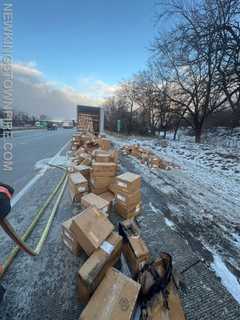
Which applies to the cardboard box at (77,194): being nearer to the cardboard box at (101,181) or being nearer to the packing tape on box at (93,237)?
the cardboard box at (101,181)

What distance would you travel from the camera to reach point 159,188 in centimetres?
492

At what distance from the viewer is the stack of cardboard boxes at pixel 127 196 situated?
3035 millimetres

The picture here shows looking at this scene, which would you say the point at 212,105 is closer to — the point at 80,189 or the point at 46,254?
the point at 80,189

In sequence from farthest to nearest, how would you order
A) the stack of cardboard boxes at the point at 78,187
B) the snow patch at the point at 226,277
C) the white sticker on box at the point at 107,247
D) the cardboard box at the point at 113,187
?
the stack of cardboard boxes at the point at 78,187 → the cardboard box at the point at 113,187 → the snow patch at the point at 226,277 → the white sticker on box at the point at 107,247

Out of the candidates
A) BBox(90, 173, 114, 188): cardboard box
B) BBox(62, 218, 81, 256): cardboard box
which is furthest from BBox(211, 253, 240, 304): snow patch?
BBox(90, 173, 114, 188): cardboard box

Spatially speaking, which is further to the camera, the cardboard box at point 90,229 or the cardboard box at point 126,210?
the cardboard box at point 126,210

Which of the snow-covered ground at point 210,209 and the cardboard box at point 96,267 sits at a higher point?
the cardboard box at point 96,267

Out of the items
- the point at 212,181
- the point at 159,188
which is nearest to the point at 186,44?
the point at 212,181

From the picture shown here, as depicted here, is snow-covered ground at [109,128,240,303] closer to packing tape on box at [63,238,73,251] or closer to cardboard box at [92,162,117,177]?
cardboard box at [92,162,117,177]

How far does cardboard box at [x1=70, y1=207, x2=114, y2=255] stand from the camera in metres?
1.90

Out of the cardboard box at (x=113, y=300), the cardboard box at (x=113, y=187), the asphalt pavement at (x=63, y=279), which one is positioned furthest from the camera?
the cardboard box at (x=113, y=187)

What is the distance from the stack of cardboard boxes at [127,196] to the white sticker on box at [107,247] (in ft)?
3.94

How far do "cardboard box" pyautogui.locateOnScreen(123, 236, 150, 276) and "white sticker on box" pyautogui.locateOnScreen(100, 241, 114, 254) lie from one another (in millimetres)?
235

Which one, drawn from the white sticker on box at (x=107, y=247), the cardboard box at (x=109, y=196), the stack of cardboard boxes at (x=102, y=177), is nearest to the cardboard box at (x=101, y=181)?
the stack of cardboard boxes at (x=102, y=177)
